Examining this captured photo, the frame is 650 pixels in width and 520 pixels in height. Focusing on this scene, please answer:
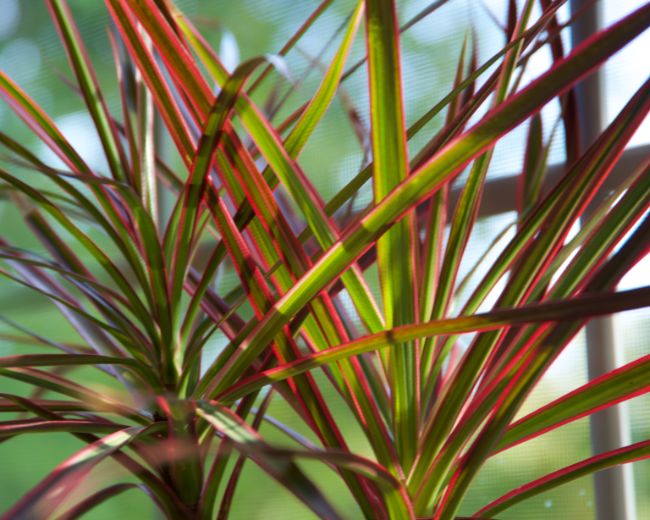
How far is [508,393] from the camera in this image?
54 cm

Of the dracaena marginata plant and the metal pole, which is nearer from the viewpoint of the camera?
the dracaena marginata plant

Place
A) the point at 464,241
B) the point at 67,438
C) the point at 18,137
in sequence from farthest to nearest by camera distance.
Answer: the point at 18,137
the point at 67,438
the point at 464,241

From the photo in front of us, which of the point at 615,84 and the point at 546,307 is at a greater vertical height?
the point at 615,84

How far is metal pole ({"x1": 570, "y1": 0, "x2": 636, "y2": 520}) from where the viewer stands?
89 cm

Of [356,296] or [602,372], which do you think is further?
[602,372]

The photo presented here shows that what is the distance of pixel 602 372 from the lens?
915 millimetres

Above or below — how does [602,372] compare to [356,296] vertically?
above

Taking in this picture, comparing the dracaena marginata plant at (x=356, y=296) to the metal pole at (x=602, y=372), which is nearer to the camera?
the dracaena marginata plant at (x=356, y=296)

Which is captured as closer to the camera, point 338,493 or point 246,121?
point 246,121

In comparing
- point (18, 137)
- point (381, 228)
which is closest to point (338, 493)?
point (381, 228)

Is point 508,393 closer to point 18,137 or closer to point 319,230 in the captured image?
point 319,230

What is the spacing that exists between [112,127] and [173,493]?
1.31ft

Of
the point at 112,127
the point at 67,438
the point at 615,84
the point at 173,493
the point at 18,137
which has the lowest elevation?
the point at 173,493

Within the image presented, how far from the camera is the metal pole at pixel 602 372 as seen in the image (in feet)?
2.90
